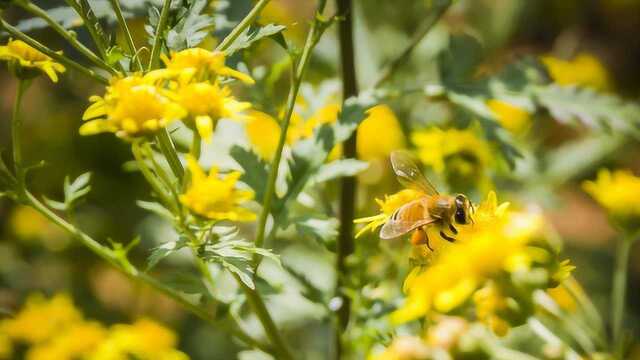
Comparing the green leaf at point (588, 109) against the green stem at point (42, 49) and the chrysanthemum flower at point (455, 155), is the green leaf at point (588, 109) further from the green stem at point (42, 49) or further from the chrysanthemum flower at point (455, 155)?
the green stem at point (42, 49)

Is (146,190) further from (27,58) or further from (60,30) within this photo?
(60,30)

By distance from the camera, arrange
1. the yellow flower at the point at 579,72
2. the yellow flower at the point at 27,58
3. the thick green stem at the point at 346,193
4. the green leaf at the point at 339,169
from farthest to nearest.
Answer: the yellow flower at the point at 579,72, the thick green stem at the point at 346,193, the green leaf at the point at 339,169, the yellow flower at the point at 27,58

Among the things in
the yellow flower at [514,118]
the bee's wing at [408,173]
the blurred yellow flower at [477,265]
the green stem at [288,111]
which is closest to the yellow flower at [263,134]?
the yellow flower at [514,118]

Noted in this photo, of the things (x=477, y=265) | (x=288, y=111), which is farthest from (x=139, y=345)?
(x=477, y=265)

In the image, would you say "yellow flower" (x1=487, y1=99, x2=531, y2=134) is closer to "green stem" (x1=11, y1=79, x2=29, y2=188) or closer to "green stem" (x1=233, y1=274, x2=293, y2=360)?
"green stem" (x1=233, y1=274, x2=293, y2=360)

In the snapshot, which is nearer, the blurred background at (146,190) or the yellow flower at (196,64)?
the yellow flower at (196,64)

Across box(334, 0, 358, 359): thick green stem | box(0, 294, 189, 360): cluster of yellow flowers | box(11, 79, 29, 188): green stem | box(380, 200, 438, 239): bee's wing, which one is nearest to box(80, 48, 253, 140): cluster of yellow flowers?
box(11, 79, 29, 188): green stem
